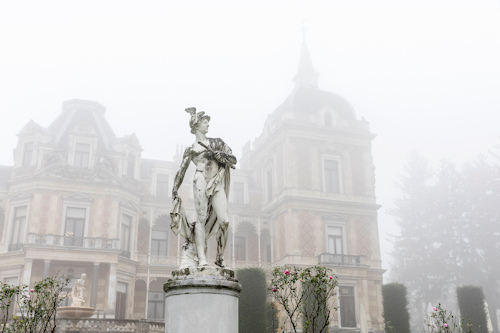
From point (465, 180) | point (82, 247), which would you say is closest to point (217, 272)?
point (82, 247)

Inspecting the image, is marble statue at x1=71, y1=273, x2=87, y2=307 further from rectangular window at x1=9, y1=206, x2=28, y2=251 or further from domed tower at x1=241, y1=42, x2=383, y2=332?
domed tower at x1=241, y1=42, x2=383, y2=332

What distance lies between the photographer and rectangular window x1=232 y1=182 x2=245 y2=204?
3847 cm

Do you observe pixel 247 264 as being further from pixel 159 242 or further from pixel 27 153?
pixel 27 153

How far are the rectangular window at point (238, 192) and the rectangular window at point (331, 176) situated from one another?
6.78m

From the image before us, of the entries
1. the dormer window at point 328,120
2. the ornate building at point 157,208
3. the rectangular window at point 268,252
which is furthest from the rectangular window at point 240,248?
the dormer window at point 328,120

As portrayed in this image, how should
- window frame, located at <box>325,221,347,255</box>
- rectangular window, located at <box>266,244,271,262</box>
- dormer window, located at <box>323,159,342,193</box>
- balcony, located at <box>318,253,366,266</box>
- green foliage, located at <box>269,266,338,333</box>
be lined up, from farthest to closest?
1. rectangular window, located at <box>266,244,271,262</box>
2. dormer window, located at <box>323,159,342,193</box>
3. window frame, located at <box>325,221,347,255</box>
4. balcony, located at <box>318,253,366,266</box>
5. green foliage, located at <box>269,266,338,333</box>

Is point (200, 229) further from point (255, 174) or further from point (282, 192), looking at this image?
point (255, 174)

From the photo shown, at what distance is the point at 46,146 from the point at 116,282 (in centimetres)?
934

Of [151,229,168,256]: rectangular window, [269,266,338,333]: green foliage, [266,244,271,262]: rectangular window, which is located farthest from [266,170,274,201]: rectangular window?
[269,266,338,333]: green foliage

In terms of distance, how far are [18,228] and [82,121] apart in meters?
8.73

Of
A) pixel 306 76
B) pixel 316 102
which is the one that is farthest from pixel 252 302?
pixel 306 76

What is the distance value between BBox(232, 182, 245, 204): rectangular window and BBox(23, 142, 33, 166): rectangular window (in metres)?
14.6

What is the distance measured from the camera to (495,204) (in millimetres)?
44156

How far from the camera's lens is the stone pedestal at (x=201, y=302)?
20.0 feet
